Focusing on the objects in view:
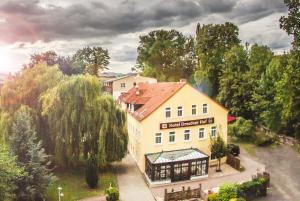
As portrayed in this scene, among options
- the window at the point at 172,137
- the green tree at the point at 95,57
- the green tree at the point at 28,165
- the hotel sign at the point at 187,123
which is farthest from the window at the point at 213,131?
the green tree at the point at 95,57

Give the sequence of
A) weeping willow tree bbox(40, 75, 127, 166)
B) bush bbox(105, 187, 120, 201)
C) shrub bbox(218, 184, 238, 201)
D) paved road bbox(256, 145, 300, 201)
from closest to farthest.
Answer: shrub bbox(218, 184, 238, 201) → bush bbox(105, 187, 120, 201) → paved road bbox(256, 145, 300, 201) → weeping willow tree bbox(40, 75, 127, 166)

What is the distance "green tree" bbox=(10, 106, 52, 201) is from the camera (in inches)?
969

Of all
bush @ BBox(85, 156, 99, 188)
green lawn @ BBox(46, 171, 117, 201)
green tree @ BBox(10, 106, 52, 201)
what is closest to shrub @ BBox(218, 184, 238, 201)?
green lawn @ BBox(46, 171, 117, 201)

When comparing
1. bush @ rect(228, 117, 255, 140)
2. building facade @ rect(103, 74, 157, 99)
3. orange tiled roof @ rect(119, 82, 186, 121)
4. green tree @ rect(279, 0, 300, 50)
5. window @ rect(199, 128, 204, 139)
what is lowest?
bush @ rect(228, 117, 255, 140)

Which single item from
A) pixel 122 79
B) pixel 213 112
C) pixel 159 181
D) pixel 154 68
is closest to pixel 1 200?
pixel 159 181

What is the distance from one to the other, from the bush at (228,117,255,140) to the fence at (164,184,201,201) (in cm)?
1774

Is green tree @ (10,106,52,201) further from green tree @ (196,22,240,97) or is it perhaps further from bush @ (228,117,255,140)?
green tree @ (196,22,240,97)

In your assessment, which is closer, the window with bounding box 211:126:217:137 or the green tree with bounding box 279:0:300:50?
the green tree with bounding box 279:0:300:50

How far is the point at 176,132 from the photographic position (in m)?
33.3

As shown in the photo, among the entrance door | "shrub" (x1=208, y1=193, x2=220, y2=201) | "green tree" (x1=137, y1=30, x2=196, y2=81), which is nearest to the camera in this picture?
"shrub" (x1=208, y1=193, x2=220, y2=201)

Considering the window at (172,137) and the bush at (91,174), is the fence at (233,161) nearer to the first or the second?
the window at (172,137)

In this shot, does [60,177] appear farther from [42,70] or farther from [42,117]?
[42,70]

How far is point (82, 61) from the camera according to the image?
3415 inches

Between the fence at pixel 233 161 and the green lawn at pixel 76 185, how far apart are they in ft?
37.5
